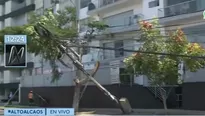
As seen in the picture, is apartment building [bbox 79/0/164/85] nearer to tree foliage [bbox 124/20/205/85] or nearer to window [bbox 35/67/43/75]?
tree foliage [bbox 124/20/205/85]

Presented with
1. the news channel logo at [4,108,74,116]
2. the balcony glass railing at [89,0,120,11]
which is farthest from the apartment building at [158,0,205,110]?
the news channel logo at [4,108,74,116]

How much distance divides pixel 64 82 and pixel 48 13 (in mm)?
8310

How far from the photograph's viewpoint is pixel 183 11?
30.9m

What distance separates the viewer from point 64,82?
38688 millimetres

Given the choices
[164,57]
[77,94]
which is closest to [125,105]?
[77,94]

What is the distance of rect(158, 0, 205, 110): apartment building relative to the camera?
2730 centimetres

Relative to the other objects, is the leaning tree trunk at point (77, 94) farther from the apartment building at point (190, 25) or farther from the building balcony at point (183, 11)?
the apartment building at point (190, 25)

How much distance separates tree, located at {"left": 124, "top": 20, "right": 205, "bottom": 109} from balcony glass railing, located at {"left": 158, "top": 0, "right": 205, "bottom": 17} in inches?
231

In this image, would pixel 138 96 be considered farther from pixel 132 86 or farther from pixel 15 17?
pixel 15 17

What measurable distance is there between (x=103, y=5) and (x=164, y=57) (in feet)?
54.3

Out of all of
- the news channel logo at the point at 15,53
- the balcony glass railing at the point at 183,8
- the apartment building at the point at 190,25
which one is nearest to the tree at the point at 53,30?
the balcony glass railing at the point at 183,8

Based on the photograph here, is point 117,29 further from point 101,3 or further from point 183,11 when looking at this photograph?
point 183,11

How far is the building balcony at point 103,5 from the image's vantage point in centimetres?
3781

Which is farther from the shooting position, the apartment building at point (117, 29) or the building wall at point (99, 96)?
the apartment building at point (117, 29)
